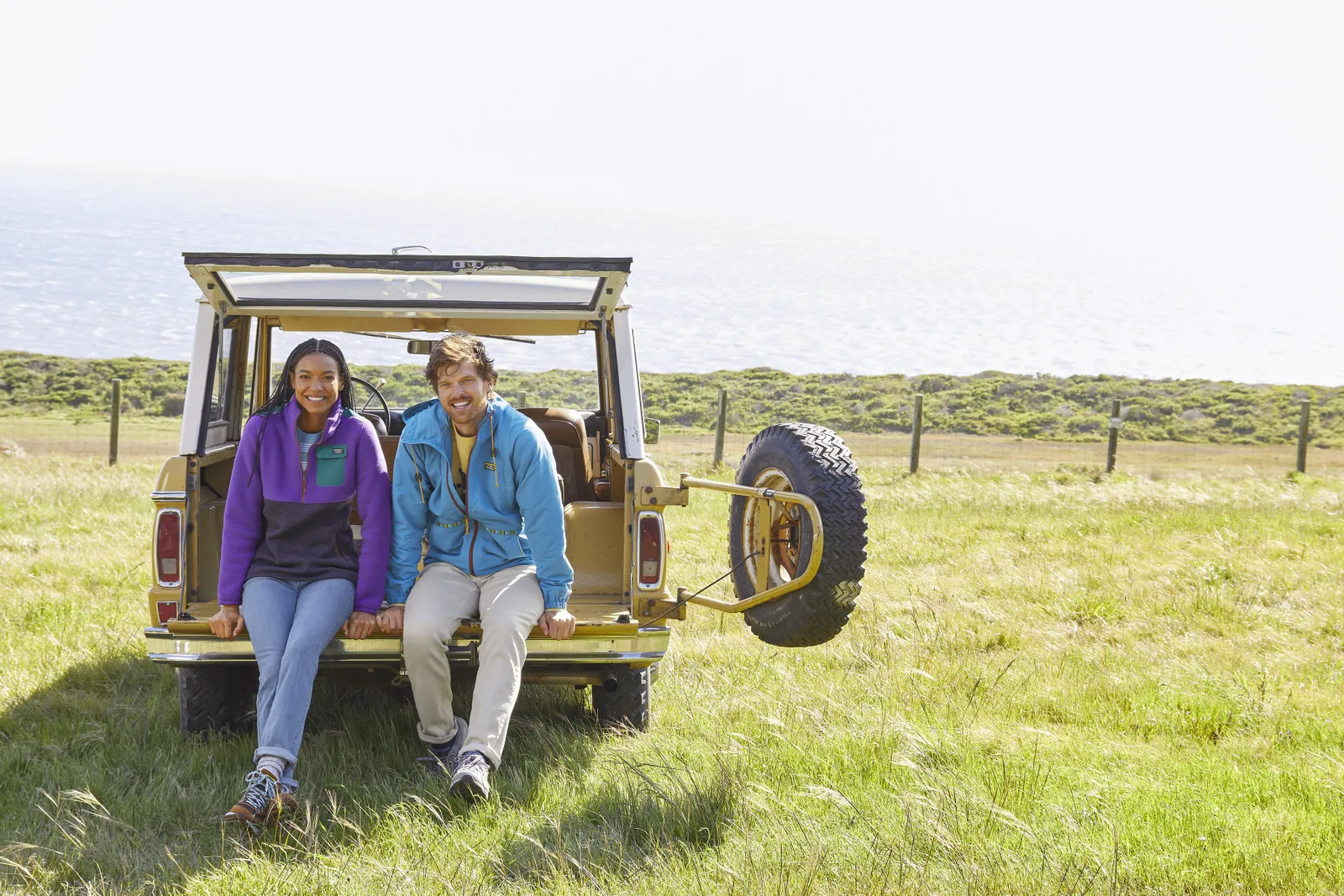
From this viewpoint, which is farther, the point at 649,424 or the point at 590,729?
the point at 649,424

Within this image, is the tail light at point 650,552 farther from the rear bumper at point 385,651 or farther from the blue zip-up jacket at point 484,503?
the blue zip-up jacket at point 484,503

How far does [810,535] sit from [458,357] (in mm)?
1503

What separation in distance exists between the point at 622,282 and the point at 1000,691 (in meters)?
2.54

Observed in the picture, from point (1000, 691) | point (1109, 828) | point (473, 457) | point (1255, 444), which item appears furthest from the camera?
point (1255, 444)

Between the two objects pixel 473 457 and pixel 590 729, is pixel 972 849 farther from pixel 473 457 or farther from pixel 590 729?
pixel 473 457

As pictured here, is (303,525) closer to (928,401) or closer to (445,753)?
(445,753)

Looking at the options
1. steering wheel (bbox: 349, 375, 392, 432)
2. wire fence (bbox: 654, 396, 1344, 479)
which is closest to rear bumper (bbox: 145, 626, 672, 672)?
steering wheel (bbox: 349, 375, 392, 432)

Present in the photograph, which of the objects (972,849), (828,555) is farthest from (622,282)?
(972,849)

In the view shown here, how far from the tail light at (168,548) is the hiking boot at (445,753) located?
1132mm

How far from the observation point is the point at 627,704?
185 inches

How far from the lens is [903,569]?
8422 millimetres

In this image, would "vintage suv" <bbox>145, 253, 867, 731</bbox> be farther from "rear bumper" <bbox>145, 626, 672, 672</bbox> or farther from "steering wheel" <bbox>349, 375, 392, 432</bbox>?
"steering wheel" <bbox>349, 375, 392, 432</bbox>

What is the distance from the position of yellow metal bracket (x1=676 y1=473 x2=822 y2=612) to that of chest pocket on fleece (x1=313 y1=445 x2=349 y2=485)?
4.21ft

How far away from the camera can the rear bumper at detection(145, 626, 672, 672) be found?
4117 millimetres
